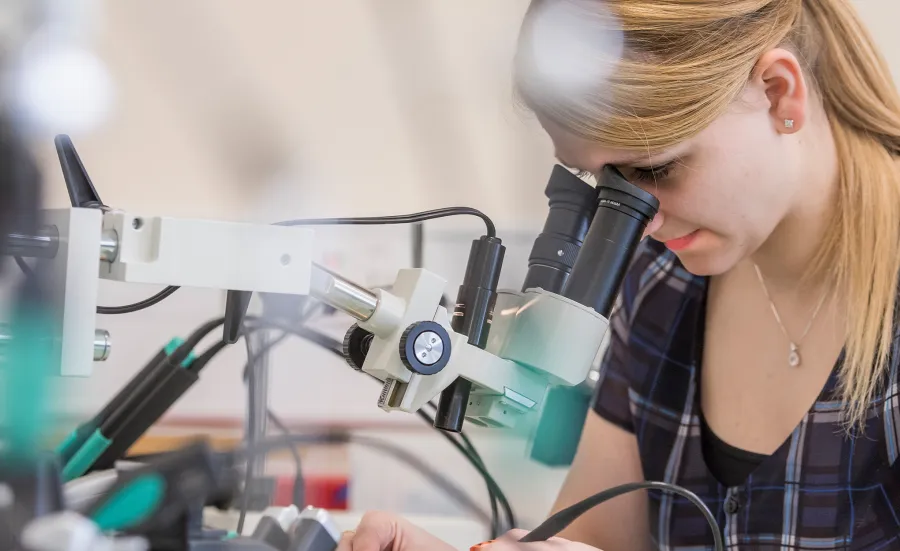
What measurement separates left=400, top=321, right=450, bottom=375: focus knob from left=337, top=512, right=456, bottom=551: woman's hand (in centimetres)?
20

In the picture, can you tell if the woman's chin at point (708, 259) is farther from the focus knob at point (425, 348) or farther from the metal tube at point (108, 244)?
the metal tube at point (108, 244)

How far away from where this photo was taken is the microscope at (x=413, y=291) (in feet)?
1.57

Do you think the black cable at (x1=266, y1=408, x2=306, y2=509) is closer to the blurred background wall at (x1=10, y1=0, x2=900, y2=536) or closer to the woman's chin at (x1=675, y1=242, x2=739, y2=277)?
the blurred background wall at (x1=10, y1=0, x2=900, y2=536)

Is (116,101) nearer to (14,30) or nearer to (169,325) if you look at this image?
(14,30)

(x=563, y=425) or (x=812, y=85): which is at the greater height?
(x=812, y=85)

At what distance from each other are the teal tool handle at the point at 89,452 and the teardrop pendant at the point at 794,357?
81 centimetres

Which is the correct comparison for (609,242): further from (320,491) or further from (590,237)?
(320,491)

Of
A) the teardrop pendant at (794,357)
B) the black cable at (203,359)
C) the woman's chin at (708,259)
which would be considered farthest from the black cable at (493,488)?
the teardrop pendant at (794,357)

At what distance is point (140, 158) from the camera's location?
2.72 feet

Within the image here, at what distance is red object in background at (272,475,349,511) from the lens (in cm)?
69

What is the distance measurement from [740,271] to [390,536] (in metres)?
0.65

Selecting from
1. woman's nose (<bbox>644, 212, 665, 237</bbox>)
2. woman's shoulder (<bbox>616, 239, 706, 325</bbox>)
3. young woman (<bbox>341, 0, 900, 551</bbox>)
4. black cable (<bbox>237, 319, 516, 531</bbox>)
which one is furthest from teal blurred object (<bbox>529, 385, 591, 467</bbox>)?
woman's nose (<bbox>644, 212, 665, 237</bbox>)

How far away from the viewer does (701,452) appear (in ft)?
3.40

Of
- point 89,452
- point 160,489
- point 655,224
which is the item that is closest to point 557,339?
point 655,224
